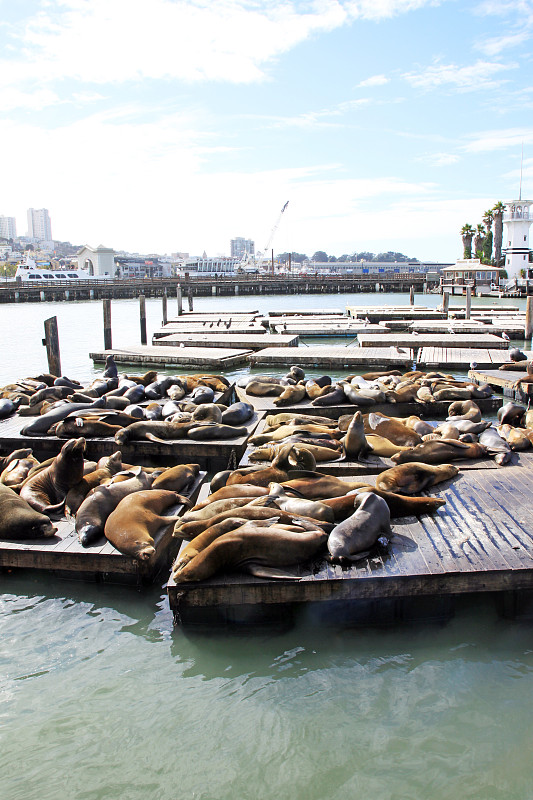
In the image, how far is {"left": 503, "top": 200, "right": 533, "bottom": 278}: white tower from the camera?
55.9 meters

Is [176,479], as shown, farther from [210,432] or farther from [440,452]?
[440,452]

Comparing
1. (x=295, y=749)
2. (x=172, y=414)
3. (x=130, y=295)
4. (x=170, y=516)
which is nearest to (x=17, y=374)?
(x=172, y=414)

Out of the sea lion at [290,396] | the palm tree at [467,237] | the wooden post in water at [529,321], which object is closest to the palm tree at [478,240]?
the palm tree at [467,237]

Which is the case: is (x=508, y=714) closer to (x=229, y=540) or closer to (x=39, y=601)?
(x=229, y=540)

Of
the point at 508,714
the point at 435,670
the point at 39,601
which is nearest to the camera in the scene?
the point at 508,714

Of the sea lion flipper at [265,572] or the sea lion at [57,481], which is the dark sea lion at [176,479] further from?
the sea lion flipper at [265,572]

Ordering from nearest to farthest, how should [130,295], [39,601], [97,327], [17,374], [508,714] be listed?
1. [508,714]
2. [39,601]
3. [17,374]
4. [97,327]
5. [130,295]

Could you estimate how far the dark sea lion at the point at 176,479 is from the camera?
554cm

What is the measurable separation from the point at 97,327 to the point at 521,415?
84.2 ft

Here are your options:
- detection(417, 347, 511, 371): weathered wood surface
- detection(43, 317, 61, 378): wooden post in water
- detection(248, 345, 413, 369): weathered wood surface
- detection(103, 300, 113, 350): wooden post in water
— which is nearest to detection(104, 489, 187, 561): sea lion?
detection(43, 317, 61, 378): wooden post in water

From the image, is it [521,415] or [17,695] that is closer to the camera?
[17,695]

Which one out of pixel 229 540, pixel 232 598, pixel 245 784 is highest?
pixel 229 540

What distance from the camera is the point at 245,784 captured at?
9.87 feet

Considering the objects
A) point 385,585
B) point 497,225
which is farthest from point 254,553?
point 497,225
